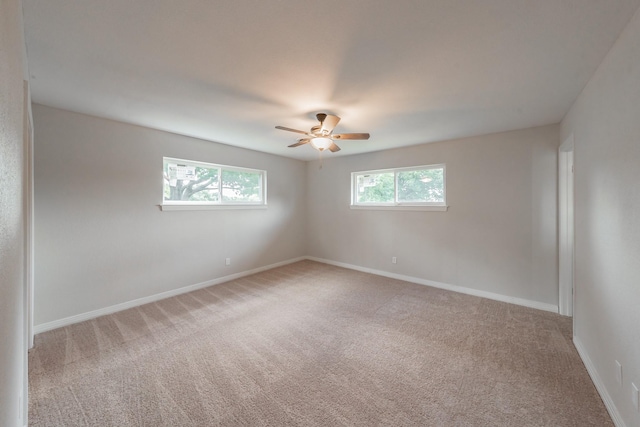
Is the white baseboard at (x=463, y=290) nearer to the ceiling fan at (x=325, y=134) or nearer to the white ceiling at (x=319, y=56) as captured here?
the white ceiling at (x=319, y=56)

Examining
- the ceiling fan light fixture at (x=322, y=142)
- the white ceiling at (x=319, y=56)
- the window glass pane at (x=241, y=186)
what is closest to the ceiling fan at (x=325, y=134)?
the ceiling fan light fixture at (x=322, y=142)

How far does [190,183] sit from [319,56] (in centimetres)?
308

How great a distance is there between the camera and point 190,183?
3.96 meters

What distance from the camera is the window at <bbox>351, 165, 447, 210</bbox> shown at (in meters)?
4.16

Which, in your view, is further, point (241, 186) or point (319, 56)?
point (241, 186)

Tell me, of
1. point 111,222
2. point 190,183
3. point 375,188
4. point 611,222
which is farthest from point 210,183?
point 611,222

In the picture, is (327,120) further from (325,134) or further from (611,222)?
(611,222)

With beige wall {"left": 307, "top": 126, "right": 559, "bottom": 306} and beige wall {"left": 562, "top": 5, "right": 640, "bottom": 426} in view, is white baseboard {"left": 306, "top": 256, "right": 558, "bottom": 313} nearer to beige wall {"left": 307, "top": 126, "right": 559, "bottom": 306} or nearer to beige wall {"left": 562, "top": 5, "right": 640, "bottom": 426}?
beige wall {"left": 307, "top": 126, "right": 559, "bottom": 306}

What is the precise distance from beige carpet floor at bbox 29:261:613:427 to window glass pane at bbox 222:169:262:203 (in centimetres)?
195

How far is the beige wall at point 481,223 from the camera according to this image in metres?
3.23

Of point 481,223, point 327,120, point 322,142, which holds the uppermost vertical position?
point 327,120

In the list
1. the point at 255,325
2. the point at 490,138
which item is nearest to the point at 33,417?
the point at 255,325

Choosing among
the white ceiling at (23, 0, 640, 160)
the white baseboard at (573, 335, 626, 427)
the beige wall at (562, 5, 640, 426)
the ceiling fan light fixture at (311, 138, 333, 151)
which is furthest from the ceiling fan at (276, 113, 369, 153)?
the white baseboard at (573, 335, 626, 427)

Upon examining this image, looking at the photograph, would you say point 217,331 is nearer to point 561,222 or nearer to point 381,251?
point 381,251
